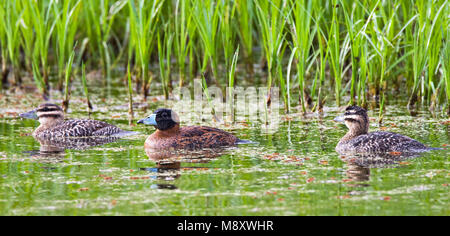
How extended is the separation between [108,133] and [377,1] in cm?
385

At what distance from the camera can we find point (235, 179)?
716cm

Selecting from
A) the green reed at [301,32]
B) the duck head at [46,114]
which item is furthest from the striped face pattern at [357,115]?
the duck head at [46,114]

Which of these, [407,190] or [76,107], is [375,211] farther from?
[76,107]

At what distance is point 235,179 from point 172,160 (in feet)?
4.30

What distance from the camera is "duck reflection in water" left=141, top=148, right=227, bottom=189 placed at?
287 inches

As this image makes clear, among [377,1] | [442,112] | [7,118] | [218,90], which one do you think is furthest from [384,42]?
[7,118]

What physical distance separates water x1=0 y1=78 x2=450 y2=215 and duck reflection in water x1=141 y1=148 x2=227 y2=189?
20mm

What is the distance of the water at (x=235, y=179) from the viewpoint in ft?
20.3

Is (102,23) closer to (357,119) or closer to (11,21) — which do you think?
(11,21)

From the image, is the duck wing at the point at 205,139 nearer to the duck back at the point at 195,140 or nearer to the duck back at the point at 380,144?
Result: the duck back at the point at 195,140

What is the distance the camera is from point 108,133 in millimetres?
9719

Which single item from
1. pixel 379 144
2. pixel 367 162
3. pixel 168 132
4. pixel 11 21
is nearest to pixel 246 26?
pixel 11 21

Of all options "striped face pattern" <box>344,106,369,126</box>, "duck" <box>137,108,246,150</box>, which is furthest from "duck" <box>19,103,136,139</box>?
"striped face pattern" <box>344,106,369,126</box>

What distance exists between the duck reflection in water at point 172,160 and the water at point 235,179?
0.02m
